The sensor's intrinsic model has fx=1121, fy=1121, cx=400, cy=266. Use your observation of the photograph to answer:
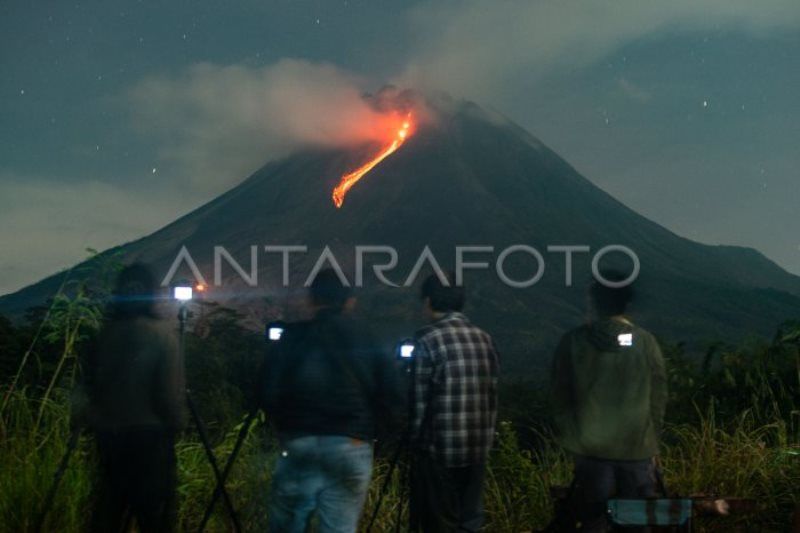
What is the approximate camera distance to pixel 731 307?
15988 centimetres

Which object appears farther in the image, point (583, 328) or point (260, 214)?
point (260, 214)

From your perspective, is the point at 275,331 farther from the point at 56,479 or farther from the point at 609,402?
the point at 609,402

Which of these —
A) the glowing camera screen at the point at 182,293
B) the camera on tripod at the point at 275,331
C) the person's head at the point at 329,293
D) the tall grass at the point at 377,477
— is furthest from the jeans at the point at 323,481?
the tall grass at the point at 377,477

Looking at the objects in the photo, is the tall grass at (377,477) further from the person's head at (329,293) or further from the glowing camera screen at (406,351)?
the person's head at (329,293)

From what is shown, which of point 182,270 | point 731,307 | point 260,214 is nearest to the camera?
point 182,270

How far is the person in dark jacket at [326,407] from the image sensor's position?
15.0 ft

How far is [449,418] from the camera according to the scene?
5094 millimetres

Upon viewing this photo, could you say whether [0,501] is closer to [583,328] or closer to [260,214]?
[583,328]

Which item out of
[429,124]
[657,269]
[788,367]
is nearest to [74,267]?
[788,367]

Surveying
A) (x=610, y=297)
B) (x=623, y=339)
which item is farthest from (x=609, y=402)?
(x=610, y=297)

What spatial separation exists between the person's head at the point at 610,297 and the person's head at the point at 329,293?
3.61ft

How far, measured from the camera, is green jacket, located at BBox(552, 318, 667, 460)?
489 centimetres

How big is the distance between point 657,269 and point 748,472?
507 ft

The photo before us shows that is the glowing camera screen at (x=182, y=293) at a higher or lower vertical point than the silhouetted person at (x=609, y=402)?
higher
